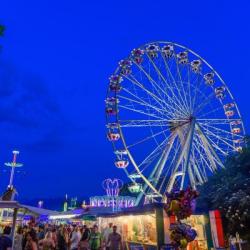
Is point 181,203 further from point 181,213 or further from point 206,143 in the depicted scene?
point 206,143

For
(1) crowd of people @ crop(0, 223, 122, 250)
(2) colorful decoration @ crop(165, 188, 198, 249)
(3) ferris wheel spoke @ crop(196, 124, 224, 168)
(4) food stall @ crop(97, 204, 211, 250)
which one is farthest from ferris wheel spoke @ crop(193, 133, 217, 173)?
(2) colorful decoration @ crop(165, 188, 198, 249)

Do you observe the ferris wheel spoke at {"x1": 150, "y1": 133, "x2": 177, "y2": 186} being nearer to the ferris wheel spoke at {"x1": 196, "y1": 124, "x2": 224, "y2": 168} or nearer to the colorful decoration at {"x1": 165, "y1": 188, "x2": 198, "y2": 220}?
the ferris wheel spoke at {"x1": 196, "y1": 124, "x2": 224, "y2": 168}

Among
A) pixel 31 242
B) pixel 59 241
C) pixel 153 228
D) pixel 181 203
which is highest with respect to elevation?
pixel 181 203

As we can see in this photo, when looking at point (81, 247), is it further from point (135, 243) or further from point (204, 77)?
point (204, 77)

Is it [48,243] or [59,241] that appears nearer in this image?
[48,243]

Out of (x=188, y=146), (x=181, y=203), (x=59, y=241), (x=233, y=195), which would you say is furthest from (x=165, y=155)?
(x=181, y=203)

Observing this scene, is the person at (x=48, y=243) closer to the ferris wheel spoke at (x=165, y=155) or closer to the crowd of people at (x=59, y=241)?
the crowd of people at (x=59, y=241)

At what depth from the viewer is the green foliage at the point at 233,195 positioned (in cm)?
1314

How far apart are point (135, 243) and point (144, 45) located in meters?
13.6

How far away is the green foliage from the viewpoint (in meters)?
13.1

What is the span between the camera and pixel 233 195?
13461mm

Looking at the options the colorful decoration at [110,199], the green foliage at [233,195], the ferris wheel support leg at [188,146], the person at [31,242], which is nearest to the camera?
the person at [31,242]

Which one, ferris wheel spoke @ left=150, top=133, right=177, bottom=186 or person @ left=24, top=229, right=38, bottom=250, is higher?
ferris wheel spoke @ left=150, top=133, right=177, bottom=186

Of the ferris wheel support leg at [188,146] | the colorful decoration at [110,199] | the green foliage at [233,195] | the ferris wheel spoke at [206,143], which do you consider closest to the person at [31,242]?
the green foliage at [233,195]
